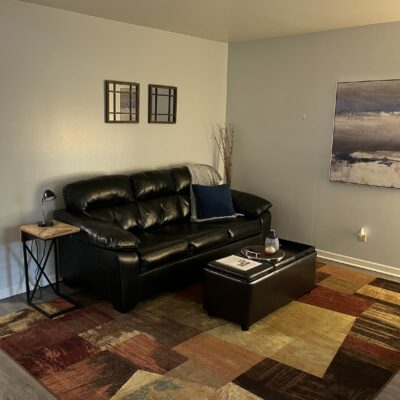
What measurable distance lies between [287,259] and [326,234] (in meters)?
1.53

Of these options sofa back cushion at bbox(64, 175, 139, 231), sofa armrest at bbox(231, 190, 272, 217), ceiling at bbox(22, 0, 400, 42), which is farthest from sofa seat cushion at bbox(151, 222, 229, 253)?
ceiling at bbox(22, 0, 400, 42)

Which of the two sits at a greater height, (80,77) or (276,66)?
(276,66)

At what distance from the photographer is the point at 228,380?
8.65 feet

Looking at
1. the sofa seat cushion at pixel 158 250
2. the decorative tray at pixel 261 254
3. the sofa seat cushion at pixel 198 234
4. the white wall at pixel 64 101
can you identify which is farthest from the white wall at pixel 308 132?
the sofa seat cushion at pixel 158 250

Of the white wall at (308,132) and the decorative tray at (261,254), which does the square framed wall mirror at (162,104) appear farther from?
the decorative tray at (261,254)

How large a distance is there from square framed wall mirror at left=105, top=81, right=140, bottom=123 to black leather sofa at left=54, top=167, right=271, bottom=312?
60 centimetres

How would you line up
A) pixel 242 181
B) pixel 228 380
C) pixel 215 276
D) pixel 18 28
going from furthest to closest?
pixel 242 181, pixel 18 28, pixel 215 276, pixel 228 380

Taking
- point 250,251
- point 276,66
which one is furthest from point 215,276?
point 276,66

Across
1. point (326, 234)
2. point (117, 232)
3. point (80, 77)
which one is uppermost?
point (80, 77)

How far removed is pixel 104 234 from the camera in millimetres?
3395

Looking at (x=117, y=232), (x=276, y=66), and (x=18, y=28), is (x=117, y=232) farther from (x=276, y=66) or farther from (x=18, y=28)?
(x=276, y=66)

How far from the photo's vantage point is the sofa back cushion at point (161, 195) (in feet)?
14.2

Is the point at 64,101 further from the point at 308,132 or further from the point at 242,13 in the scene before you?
the point at 308,132

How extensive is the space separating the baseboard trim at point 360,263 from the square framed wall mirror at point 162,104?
229cm
